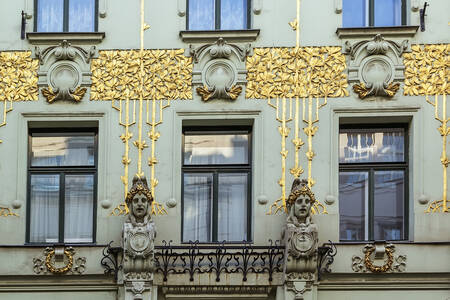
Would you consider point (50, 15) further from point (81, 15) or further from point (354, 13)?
point (354, 13)

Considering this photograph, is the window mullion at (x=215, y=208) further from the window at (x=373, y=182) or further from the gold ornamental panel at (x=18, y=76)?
the gold ornamental panel at (x=18, y=76)

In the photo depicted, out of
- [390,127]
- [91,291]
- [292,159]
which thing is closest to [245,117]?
[292,159]

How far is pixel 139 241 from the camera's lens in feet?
75.1

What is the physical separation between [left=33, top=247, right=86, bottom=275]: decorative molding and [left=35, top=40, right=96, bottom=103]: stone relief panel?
3042 millimetres

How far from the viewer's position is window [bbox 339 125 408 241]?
78.5 ft

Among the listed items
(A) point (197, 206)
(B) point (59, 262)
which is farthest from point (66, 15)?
(B) point (59, 262)

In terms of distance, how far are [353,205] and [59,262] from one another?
5.80m

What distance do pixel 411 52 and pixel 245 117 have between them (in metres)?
3.50

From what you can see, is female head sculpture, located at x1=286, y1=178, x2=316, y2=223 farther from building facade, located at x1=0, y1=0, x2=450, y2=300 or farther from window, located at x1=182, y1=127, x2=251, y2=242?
window, located at x1=182, y1=127, x2=251, y2=242

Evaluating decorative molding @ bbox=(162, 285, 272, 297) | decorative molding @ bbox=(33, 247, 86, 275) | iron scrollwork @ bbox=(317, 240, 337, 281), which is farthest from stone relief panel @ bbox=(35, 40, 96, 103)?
iron scrollwork @ bbox=(317, 240, 337, 281)

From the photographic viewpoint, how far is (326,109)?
78.8ft

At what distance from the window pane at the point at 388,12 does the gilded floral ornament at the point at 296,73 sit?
121 centimetres

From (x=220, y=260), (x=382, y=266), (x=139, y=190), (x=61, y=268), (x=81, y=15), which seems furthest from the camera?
(x=81, y=15)

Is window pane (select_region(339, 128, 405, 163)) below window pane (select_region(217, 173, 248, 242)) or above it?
above
